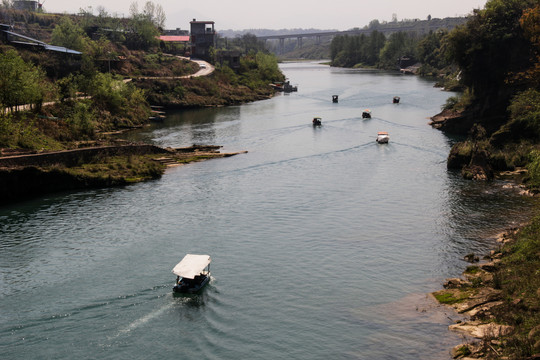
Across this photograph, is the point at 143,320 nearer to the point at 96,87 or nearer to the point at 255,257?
the point at 255,257

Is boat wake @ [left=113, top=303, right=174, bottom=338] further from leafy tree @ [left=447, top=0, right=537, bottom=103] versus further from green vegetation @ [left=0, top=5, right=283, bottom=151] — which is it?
leafy tree @ [left=447, top=0, right=537, bottom=103]

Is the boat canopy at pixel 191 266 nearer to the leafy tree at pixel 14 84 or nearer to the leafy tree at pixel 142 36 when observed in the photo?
the leafy tree at pixel 14 84

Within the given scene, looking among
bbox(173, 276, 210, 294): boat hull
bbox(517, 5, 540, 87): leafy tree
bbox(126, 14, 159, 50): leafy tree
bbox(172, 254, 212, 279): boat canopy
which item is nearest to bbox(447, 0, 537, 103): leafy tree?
bbox(517, 5, 540, 87): leafy tree

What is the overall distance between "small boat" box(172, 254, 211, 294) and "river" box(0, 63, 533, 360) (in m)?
0.67

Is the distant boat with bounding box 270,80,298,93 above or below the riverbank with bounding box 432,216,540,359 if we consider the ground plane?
above

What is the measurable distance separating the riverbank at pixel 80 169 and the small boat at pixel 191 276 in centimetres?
3089

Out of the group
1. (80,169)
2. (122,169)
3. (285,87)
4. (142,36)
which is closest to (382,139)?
(122,169)

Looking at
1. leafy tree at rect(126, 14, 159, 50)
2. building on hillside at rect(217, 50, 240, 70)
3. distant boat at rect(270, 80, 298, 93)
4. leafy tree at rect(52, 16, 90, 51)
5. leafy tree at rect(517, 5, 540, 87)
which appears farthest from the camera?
building on hillside at rect(217, 50, 240, 70)

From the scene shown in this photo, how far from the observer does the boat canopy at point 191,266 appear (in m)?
38.7

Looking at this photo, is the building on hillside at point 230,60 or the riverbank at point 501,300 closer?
the riverbank at point 501,300

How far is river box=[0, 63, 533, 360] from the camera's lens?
1324 inches

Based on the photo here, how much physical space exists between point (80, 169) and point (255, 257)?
1295 inches

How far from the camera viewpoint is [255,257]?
46.0 meters

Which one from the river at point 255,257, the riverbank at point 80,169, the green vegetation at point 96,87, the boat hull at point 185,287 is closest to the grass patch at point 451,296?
the river at point 255,257
